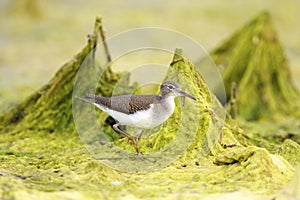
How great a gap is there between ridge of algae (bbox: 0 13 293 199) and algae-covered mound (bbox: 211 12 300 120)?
3205mm

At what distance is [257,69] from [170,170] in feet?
16.2

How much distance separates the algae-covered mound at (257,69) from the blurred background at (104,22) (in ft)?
11.1

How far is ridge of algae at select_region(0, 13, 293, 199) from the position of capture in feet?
17.5

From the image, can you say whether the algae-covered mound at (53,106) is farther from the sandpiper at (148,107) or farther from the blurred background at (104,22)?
the blurred background at (104,22)

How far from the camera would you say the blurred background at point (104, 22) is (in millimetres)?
15602

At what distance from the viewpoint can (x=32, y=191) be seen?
5.17 m

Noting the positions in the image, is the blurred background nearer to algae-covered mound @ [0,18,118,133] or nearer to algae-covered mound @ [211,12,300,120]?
algae-covered mound @ [211,12,300,120]

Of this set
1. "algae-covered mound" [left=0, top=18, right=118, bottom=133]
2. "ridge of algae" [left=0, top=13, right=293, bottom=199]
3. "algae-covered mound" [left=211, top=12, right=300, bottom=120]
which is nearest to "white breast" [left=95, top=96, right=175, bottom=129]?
"ridge of algae" [left=0, top=13, right=293, bottom=199]

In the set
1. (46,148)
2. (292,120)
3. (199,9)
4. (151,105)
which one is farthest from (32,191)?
(199,9)

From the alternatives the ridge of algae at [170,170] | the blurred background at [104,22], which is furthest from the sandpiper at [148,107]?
the blurred background at [104,22]

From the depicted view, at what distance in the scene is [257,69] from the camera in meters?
10.5

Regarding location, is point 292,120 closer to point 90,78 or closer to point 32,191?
point 90,78

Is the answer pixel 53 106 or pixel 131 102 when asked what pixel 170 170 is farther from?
pixel 53 106

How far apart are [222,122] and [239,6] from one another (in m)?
13.0
